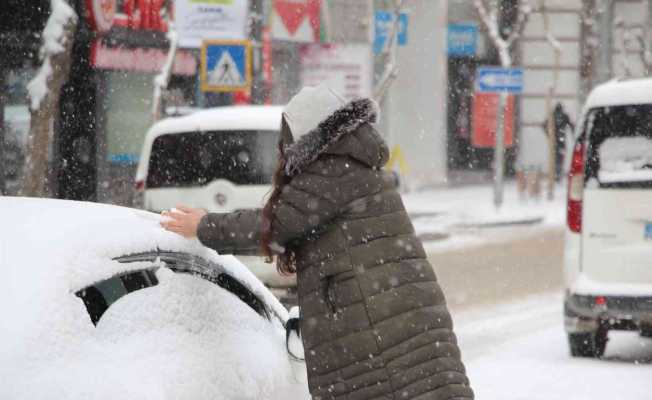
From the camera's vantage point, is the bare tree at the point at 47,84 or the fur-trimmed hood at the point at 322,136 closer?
the fur-trimmed hood at the point at 322,136

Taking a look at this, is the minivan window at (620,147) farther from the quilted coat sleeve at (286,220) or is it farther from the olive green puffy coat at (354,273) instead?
the quilted coat sleeve at (286,220)

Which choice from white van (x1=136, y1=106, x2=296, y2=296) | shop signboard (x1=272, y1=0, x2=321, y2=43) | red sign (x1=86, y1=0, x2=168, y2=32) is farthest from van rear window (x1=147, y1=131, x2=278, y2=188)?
shop signboard (x1=272, y1=0, x2=321, y2=43)

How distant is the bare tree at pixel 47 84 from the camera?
48.1ft

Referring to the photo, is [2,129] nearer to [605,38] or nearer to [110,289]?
[605,38]

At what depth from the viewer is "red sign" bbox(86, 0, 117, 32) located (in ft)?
61.3

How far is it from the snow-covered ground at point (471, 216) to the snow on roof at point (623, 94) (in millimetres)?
10401

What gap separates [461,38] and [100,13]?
15703 mm

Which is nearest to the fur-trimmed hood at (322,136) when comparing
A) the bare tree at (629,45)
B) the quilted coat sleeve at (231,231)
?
the quilted coat sleeve at (231,231)

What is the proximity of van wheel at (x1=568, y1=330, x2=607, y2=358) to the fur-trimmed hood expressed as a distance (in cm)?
578

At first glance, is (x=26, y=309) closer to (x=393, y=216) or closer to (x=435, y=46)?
(x=393, y=216)

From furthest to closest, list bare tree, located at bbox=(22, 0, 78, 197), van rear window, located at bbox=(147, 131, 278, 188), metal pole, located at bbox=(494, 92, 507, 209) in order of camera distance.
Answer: metal pole, located at bbox=(494, 92, 507, 209) → bare tree, located at bbox=(22, 0, 78, 197) → van rear window, located at bbox=(147, 131, 278, 188)

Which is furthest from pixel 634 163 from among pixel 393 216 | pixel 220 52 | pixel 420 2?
pixel 420 2

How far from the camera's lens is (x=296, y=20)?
2645 centimetres

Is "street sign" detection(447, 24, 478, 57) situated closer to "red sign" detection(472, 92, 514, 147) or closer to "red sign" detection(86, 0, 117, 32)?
"red sign" detection(472, 92, 514, 147)
